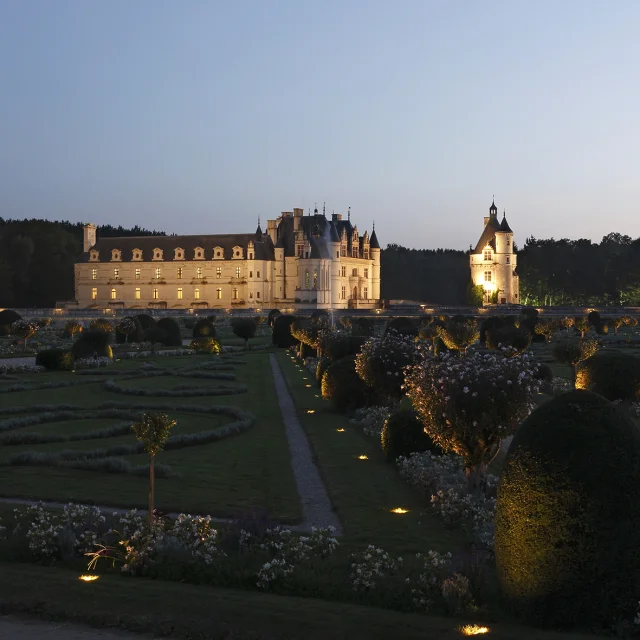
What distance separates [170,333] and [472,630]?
1619 inches

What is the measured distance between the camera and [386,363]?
18672 millimetres

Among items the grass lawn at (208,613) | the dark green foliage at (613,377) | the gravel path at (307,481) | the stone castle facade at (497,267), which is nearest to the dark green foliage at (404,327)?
the dark green foliage at (613,377)

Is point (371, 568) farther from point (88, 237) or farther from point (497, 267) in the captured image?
point (88, 237)

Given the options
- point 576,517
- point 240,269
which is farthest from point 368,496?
point 240,269

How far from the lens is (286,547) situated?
9.38 metres

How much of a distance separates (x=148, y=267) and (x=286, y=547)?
291ft

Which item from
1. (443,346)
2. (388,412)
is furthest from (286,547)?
(443,346)

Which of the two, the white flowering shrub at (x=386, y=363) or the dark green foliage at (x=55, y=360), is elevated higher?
the white flowering shrub at (x=386, y=363)

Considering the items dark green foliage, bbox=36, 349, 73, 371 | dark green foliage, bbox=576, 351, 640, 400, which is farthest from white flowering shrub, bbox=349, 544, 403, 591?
dark green foliage, bbox=36, 349, 73, 371

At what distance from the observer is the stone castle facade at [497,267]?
3684 inches

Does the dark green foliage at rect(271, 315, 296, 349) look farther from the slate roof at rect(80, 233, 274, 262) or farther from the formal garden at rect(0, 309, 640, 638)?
the slate roof at rect(80, 233, 274, 262)

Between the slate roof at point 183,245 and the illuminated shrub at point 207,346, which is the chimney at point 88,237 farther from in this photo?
the illuminated shrub at point 207,346

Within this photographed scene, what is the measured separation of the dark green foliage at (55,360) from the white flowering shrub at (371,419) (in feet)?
50.1

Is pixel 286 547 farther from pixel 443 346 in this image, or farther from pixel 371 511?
pixel 443 346
